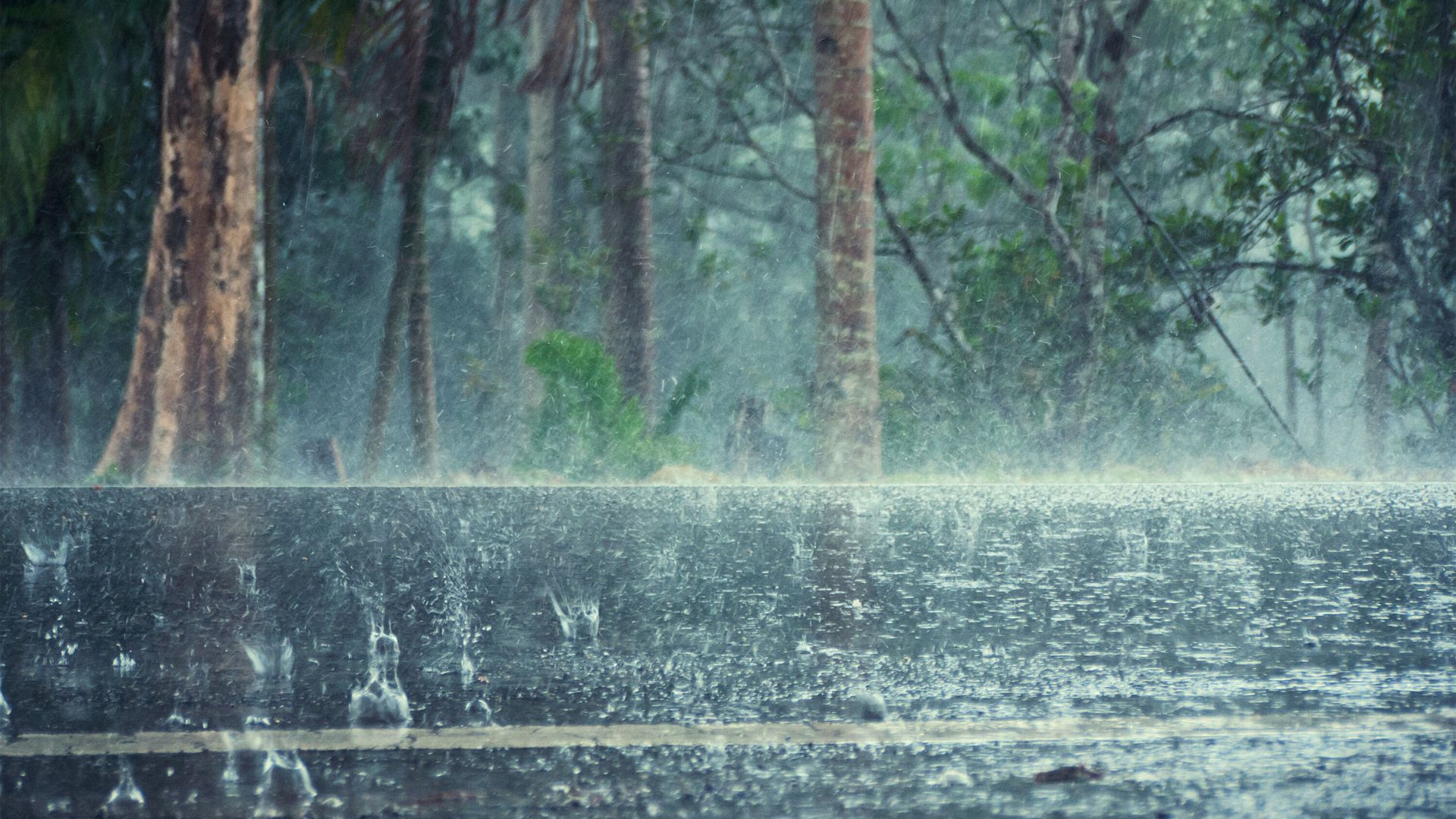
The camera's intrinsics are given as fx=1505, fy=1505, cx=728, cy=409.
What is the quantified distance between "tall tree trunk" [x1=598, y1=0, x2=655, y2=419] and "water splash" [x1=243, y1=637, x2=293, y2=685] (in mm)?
14560

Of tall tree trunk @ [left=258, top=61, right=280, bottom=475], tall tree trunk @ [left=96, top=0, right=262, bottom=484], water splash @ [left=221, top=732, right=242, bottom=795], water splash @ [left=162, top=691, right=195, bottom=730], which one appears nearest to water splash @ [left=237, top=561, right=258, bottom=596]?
water splash @ [left=162, top=691, right=195, bottom=730]

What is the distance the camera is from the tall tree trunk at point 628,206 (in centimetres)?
1775

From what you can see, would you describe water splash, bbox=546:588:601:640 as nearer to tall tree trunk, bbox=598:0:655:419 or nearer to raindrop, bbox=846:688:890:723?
raindrop, bbox=846:688:890:723

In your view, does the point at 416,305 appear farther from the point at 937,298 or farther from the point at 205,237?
the point at 205,237

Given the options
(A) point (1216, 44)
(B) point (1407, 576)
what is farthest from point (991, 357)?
(A) point (1216, 44)

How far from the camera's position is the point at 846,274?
12.4 metres

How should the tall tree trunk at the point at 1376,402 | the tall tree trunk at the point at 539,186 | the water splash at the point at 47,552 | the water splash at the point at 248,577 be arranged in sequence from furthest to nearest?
the tall tree trunk at the point at 539,186 < the tall tree trunk at the point at 1376,402 < the water splash at the point at 47,552 < the water splash at the point at 248,577

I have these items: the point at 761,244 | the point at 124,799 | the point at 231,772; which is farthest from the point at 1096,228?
the point at 124,799

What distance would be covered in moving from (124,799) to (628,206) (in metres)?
16.1

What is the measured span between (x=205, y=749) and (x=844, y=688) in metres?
1.06

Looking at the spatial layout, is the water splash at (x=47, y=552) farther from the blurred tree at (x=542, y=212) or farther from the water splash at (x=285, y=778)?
the blurred tree at (x=542, y=212)

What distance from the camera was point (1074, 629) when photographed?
3.23 meters

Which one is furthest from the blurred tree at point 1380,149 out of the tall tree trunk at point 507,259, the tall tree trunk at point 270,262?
the tall tree trunk at point 507,259

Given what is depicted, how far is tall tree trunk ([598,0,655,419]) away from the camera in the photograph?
17.8m
